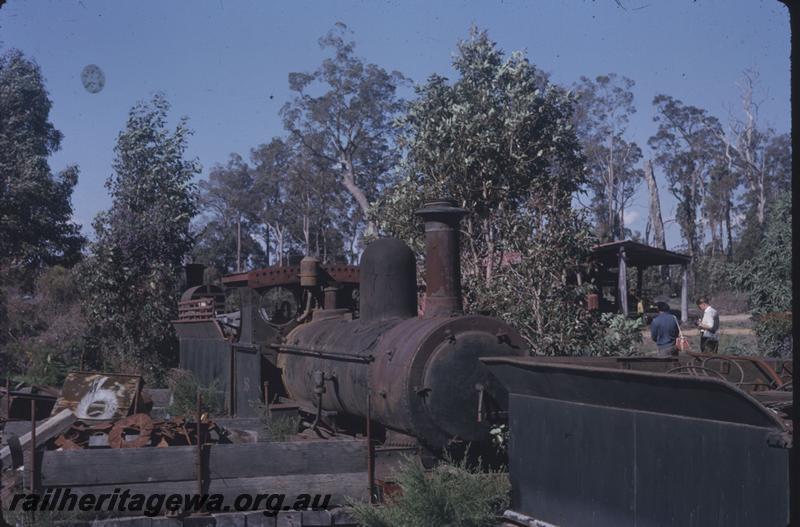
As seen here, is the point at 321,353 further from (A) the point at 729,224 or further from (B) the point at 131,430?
(A) the point at 729,224

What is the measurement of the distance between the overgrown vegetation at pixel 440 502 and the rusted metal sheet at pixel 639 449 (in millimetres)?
234

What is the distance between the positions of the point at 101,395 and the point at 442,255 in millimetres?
4749

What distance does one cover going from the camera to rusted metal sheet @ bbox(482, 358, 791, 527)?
4.51m

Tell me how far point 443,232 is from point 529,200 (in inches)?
210

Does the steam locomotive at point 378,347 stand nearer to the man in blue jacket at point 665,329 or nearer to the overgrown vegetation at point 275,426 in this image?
the overgrown vegetation at point 275,426

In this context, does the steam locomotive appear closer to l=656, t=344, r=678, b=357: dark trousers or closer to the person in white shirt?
l=656, t=344, r=678, b=357: dark trousers

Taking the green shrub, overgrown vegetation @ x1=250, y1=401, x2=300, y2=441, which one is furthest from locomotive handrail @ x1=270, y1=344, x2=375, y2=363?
the green shrub

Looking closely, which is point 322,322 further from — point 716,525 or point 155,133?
point 155,133

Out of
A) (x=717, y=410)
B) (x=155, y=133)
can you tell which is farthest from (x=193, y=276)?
(x=717, y=410)

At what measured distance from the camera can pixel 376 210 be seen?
1590 cm

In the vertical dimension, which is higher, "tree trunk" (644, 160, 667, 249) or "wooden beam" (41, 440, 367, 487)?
→ "tree trunk" (644, 160, 667, 249)

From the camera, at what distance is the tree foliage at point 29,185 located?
25.8m

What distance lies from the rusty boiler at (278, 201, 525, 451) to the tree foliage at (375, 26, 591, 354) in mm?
3348

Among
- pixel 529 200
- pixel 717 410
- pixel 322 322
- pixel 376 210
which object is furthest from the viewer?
pixel 376 210
